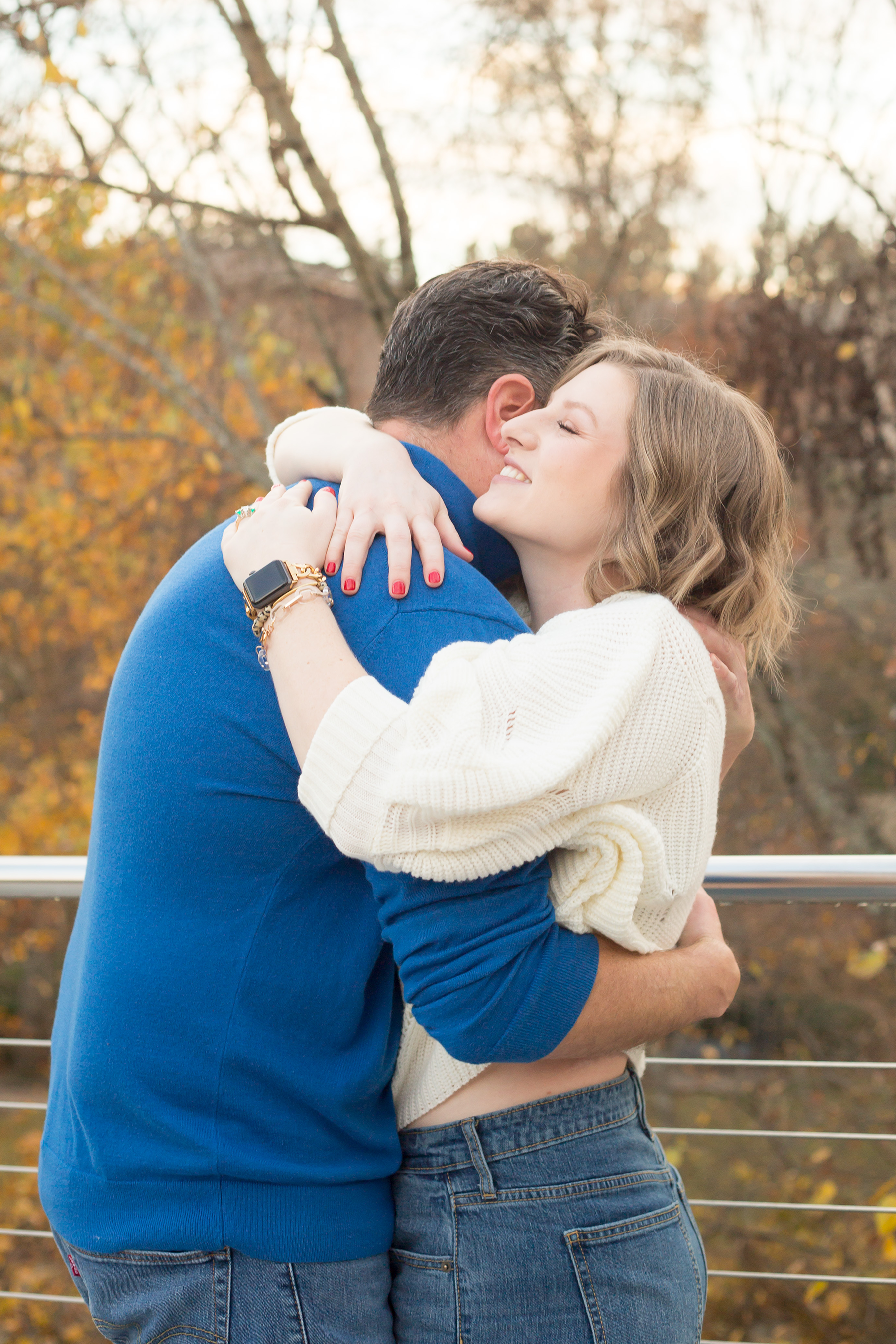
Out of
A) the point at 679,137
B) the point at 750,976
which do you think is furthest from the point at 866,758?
the point at 679,137

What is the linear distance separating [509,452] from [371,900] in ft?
1.97

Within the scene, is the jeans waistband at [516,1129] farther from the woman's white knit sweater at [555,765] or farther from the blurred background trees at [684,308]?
the blurred background trees at [684,308]

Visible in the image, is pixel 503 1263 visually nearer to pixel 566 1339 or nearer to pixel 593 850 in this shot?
pixel 566 1339

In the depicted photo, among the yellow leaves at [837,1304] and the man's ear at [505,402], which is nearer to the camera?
the man's ear at [505,402]

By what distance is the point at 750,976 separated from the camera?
568 cm

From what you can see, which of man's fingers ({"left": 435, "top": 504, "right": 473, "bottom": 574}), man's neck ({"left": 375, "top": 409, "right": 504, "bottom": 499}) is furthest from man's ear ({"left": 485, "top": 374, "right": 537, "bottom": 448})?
man's fingers ({"left": 435, "top": 504, "right": 473, "bottom": 574})

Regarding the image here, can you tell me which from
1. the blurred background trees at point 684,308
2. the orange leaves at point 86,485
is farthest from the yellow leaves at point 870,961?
the orange leaves at point 86,485

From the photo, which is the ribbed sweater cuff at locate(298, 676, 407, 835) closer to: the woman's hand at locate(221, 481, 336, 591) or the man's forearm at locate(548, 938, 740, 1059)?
the woman's hand at locate(221, 481, 336, 591)

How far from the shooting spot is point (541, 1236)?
112 centimetres

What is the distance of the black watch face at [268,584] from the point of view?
3.60 feet

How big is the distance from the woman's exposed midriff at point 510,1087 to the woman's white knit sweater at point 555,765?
164mm

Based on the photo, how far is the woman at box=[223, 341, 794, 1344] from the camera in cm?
98

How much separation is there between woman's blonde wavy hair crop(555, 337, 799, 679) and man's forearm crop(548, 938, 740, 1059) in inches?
16.5

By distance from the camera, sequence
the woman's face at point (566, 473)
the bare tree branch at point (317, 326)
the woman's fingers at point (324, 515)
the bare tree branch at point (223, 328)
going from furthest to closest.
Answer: the bare tree branch at point (223, 328), the bare tree branch at point (317, 326), the woman's face at point (566, 473), the woman's fingers at point (324, 515)
